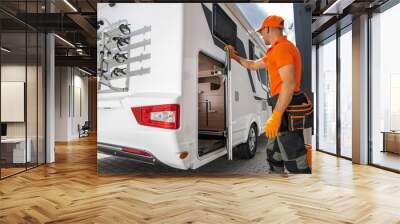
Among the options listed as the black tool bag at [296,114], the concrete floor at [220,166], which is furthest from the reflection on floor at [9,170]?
the black tool bag at [296,114]

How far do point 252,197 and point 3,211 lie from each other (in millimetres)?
2623

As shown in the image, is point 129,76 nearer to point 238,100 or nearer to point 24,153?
point 238,100

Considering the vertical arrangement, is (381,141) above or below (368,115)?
below

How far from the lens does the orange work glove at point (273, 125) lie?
500 cm

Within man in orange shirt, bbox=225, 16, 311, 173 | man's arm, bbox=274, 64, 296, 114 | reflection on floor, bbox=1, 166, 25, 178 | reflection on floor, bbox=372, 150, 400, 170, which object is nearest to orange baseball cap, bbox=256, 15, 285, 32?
man in orange shirt, bbox=225, 16, 311, 173

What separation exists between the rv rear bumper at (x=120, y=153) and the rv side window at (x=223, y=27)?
2032mm

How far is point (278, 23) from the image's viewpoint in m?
5.20

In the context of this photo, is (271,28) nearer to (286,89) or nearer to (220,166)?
(286,89)

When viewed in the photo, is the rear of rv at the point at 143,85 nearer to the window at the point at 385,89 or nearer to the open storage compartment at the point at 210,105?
the open storage compartment at the point at 210,105

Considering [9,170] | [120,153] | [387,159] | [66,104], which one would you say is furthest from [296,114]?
[66,104]

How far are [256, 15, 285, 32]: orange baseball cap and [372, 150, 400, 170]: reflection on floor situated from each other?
307 centimetres

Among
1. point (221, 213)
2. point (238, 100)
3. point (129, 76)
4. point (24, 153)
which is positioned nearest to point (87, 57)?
point (24, 153)

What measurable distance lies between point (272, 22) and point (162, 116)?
2155 millimetres

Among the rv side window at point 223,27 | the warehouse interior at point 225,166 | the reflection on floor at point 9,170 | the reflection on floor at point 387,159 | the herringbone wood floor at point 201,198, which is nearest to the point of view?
the herringbone wood floor at point 201,198
